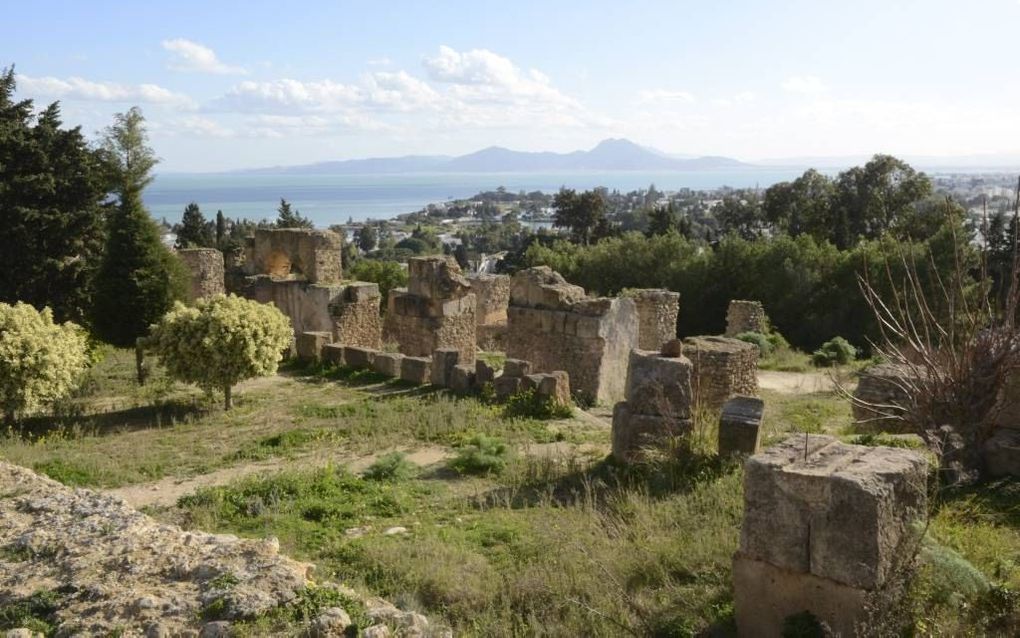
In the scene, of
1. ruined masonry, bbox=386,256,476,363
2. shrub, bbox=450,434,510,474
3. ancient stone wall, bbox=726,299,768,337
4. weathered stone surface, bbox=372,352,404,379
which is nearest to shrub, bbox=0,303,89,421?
weathered stone surface, bbox=372,352,404,379

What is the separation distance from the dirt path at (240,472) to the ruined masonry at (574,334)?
4367 millimetres

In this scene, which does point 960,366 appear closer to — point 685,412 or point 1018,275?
point 1018,275

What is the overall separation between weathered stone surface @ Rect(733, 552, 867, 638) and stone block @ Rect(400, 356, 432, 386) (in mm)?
9351

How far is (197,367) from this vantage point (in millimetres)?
12211

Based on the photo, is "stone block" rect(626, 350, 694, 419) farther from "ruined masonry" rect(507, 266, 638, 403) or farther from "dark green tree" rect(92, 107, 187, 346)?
"dark green tree" rect(92, 107, 187, 346)

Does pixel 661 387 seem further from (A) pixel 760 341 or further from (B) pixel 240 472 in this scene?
(A) pixel 760 341

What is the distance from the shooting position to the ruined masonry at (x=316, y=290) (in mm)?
17828

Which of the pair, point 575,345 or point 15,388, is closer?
point 15,388

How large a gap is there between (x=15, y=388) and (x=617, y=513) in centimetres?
845

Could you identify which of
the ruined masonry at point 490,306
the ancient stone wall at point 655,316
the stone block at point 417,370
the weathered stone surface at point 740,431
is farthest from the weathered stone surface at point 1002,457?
the ruined masonry at point 490,306

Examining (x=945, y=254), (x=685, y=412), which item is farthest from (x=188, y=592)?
(x=945, y=254)

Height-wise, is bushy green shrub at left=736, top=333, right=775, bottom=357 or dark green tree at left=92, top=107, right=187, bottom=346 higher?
dark green tree at left=92, top=107, right=187, bottom=346

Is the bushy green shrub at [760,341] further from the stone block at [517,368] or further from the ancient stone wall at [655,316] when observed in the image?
the stone block at [517,368]

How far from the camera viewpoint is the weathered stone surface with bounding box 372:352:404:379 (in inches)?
581
